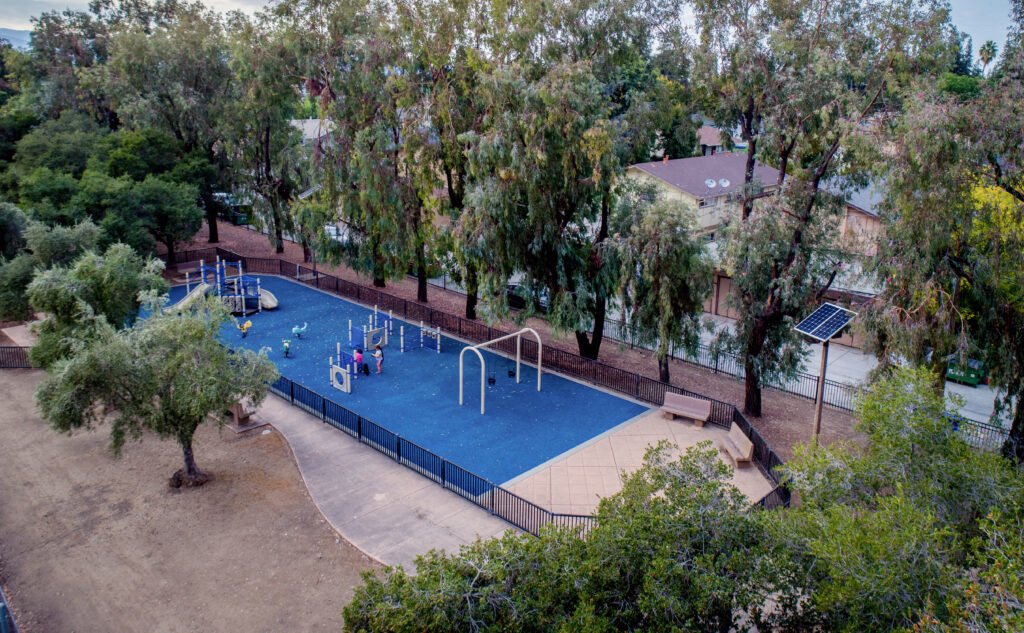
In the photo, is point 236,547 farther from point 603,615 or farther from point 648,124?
point 648,124

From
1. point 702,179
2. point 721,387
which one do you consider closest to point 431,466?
point 721,387

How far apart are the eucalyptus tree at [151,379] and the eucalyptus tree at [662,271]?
11577 millimetres

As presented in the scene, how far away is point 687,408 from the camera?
21.2 m

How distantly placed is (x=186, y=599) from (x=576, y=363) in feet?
49.1

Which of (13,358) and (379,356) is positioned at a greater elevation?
(379,356)

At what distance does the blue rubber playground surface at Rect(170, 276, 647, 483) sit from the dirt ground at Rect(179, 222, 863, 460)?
2594mm

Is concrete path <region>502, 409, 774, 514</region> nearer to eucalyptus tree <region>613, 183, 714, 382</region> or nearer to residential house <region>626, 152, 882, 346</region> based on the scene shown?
eucalyptus tree <region>613, 183, 714, 382</region>

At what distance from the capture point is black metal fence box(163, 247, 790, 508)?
18672 millimetres

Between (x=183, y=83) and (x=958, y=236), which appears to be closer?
(x=958, y=236)

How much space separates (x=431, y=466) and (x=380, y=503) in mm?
1693

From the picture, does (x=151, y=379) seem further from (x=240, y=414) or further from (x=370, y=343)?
(x=370, y=343)

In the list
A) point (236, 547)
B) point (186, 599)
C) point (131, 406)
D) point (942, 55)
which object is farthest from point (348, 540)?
point (942, 55)

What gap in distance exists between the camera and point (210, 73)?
3816 centimetres

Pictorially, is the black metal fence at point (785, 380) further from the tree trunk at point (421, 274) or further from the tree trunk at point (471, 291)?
the tree trunk at point (421, 274)
